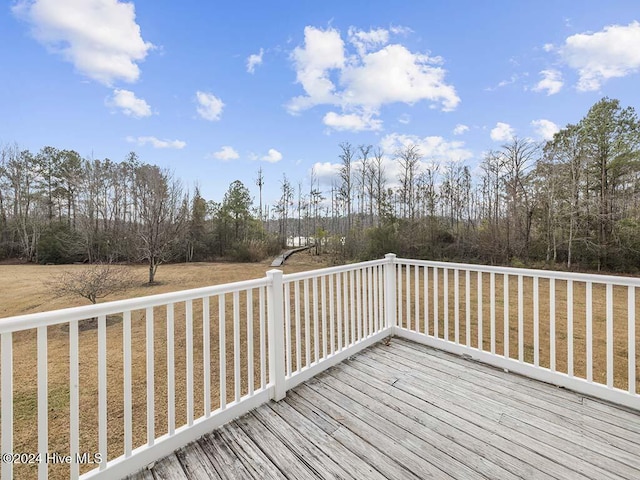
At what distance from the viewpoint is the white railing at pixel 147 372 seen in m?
1.18

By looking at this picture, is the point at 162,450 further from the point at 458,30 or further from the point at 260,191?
the point at 260,191

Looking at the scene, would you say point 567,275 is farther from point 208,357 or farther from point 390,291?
point 208,357

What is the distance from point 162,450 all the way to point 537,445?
82.2 inches

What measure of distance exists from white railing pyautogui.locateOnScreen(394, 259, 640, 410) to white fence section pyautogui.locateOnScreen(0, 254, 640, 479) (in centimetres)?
1

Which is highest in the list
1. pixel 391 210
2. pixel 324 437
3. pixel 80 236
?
pixel 391 210

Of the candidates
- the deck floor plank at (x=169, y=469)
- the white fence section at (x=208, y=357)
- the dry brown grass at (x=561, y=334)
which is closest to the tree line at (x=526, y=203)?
the dry brown grass at (x=561, y=334)

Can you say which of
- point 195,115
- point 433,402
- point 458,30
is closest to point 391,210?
point 458,30

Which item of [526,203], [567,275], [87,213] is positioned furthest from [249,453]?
[87,213]

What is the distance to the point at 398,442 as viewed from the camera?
5.20 feet

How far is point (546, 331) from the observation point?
4336mm

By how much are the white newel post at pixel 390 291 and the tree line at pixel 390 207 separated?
6926 millimetres

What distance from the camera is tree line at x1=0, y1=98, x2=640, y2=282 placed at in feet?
28.7

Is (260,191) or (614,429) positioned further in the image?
(260,191)

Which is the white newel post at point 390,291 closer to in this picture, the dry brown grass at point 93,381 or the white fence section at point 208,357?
the white fence section at point 208,357
